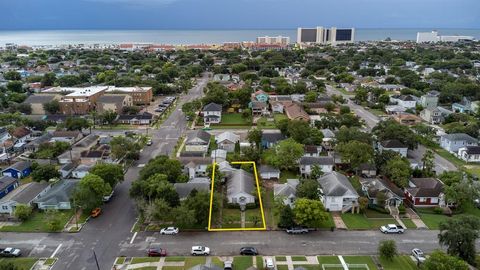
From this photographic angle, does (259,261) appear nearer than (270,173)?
Yes

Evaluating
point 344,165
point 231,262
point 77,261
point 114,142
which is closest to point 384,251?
point 231,262

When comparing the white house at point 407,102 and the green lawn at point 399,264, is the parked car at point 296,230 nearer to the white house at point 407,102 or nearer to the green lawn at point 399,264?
the green lawn at point 399,264

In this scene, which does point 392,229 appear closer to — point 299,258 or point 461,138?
point 299,258

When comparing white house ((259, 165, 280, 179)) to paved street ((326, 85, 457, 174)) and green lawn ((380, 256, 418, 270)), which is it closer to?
green lawn ((380, 256, 418, 270))

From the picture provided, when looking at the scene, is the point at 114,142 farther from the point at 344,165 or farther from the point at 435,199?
the point at 435,199

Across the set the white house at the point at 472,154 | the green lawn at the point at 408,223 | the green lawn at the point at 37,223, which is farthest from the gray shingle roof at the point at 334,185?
the green lawn at the point at 37,223

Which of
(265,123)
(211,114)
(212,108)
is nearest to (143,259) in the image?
(211,114)
